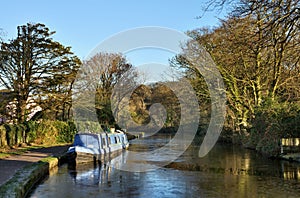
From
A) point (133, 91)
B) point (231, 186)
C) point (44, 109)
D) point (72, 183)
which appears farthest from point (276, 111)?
point (133, 91)

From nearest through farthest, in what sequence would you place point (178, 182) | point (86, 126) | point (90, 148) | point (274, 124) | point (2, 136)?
point (178, 182), point (90, 148), point (2, 136), point (274, 124), point (86, 126)

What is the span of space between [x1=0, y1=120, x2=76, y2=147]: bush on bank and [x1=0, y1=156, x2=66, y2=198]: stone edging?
6.90 metres

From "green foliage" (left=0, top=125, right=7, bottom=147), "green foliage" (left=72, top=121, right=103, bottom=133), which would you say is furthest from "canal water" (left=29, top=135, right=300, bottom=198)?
"green foliage" (left=72, top=121, right=103, bottom=133)

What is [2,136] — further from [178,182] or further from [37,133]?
[178,182]

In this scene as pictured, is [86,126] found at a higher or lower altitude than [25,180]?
higher

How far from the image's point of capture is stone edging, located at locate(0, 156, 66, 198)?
765 centimetres

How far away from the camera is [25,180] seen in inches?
357

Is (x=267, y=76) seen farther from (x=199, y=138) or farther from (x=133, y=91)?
(x=133, y=91)

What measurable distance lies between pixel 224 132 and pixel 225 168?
17.6 meters

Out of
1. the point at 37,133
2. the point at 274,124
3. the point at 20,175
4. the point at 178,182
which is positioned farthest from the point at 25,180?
the point at 37,133

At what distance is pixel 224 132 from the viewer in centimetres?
3136

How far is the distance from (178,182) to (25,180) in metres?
4.44

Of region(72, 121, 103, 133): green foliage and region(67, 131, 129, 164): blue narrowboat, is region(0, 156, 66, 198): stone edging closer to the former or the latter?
region(67, 131, 129, 164): blue narrowboat

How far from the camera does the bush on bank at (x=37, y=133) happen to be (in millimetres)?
19234
